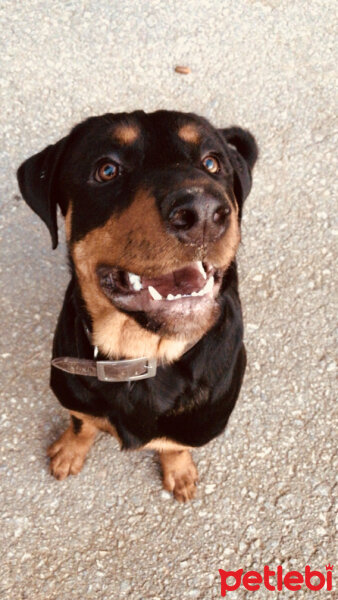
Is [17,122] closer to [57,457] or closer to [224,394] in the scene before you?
[57,457]

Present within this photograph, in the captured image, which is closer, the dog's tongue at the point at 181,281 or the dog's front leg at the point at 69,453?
the dog's tongue at the point at 181,281

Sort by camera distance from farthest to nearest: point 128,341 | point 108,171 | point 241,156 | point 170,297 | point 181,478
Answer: point 181,478 < point 241,156 < point 128,341 < point 108,171 < point 170,297

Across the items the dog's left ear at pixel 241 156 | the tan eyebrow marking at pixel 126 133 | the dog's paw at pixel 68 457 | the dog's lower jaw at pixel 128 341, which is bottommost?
the dog's paw at pixel 68 457

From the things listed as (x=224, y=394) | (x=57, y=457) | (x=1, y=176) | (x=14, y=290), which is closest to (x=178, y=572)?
(x=57, y=457)

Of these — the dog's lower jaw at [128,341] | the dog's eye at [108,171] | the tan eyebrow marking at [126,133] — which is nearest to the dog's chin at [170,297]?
the dog's lower jaw at [128,341]

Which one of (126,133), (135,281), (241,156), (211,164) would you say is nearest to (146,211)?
(135,281)

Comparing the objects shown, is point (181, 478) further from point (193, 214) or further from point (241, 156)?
point (193, 214)

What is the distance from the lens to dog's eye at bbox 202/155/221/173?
7.09ft

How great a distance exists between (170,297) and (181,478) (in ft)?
4.12

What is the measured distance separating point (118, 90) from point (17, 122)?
0.70m

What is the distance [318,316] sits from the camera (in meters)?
3.42

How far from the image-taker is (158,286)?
1.97 meters

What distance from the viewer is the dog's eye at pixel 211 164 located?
2.16 meters

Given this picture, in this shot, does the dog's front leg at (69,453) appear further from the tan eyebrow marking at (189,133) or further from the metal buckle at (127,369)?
the tan eyebrow marking at (189,133)
